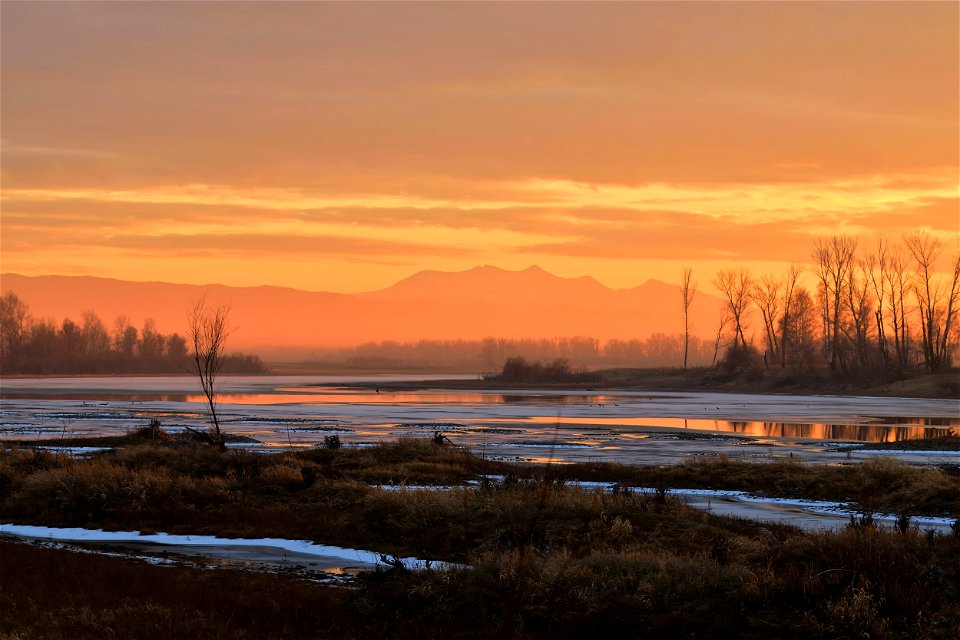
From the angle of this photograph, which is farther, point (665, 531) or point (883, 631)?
point (665, 531)

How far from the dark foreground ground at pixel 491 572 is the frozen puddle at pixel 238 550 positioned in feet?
2.18

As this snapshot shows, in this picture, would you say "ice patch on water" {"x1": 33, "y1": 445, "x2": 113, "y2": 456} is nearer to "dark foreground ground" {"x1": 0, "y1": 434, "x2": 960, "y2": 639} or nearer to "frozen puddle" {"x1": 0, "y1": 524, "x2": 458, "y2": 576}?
"dark foreground ground" {"x1": 0, "y1": 434, "x2": 960, "y2": 639}

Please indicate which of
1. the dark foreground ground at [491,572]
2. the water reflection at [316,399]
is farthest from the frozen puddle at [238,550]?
the water reflection at [316,399]

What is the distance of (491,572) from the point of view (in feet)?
49.9

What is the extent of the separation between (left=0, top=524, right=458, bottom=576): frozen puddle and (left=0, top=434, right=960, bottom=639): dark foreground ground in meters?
0.66

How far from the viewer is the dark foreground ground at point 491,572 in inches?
534

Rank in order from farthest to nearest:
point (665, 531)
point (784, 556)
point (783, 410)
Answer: point (783, 410)
point (665, 531)
point (784, 556)

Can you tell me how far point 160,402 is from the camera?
84.4 metres

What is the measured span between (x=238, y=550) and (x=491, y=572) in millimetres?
7349

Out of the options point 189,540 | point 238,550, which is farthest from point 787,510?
point 189,540

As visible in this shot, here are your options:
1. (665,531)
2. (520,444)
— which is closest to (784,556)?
(665,531)

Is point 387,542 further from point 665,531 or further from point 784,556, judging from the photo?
point 784,556

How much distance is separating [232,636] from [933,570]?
10.0 m

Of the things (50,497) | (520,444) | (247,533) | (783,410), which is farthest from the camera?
(783,410)
